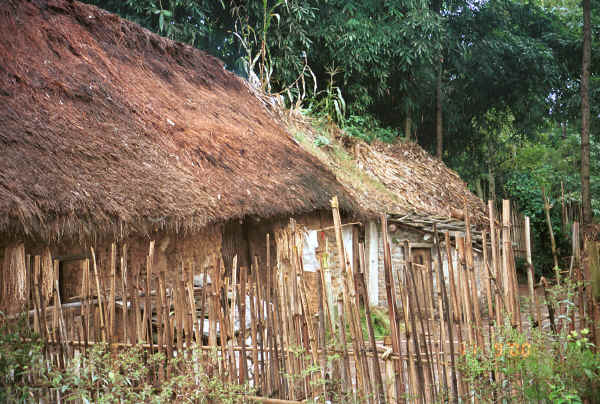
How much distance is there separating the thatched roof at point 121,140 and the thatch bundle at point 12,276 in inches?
6.3

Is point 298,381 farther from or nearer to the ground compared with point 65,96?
nearer to the ground

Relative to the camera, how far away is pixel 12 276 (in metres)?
3.99

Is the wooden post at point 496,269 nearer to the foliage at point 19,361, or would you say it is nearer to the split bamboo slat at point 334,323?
the split bamboo slat at point 334,323

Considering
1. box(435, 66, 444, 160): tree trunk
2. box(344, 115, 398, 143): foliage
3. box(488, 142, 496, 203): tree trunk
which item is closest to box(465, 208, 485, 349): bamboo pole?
box(344, 115, 398, 143): foliage

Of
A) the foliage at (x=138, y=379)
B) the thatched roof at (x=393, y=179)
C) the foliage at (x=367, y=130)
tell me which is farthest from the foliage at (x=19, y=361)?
the foliage at (x=367, y=130)

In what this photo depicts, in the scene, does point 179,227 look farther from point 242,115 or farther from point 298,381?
point 242,115

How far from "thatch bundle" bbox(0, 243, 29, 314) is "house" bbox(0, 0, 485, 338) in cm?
1

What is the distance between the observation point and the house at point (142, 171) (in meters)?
4.14

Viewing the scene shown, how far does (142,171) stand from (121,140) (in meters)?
0.52

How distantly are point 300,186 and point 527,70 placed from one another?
29.8ft

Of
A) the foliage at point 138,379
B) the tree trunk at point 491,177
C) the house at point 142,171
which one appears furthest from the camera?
the tree trunk at point 491,177

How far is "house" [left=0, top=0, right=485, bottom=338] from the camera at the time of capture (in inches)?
163

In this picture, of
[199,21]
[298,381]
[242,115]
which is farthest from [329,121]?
[298,381]

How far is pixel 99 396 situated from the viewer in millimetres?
2686
